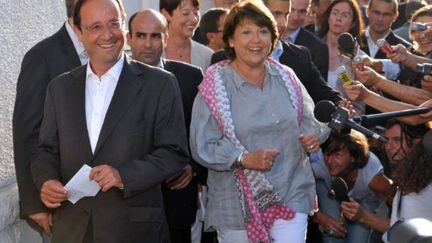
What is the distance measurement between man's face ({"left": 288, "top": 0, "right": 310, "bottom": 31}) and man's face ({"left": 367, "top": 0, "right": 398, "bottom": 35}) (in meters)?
1.08

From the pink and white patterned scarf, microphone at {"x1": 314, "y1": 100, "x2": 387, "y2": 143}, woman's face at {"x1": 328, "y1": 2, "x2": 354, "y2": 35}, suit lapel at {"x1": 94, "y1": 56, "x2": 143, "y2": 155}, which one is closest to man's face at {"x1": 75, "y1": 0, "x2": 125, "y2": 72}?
suit lapel at {"x1": 94, "y1": 56, "x2": 143, "y2": 155}

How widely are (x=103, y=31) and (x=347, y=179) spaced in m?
2.62

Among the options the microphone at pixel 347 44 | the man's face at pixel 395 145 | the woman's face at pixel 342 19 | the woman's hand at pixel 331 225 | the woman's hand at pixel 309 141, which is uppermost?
the microphone at pixel 347 44

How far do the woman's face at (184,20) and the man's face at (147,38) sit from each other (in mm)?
893

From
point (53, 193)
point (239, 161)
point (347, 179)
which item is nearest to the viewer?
point (53, 193)

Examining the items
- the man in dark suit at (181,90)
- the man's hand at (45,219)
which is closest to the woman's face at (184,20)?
the man in dark suit at (181,90)

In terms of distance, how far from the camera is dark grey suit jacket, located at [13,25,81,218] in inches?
201

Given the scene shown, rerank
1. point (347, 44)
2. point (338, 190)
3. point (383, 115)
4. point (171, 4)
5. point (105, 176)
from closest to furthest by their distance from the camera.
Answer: point (383, 115) < point (105, 176) < point (347, 44) < point (338, 190) < point (171, 4)

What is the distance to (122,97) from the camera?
463 cm

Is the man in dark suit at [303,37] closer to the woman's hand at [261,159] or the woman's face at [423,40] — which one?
the woman's face at [423,40]

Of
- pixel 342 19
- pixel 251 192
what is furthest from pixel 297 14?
pixel 251 192

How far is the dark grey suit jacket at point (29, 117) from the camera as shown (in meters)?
5.10

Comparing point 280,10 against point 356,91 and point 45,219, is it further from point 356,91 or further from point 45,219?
point 45,219

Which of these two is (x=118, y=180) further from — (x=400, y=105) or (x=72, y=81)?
(x=400, y=105)
